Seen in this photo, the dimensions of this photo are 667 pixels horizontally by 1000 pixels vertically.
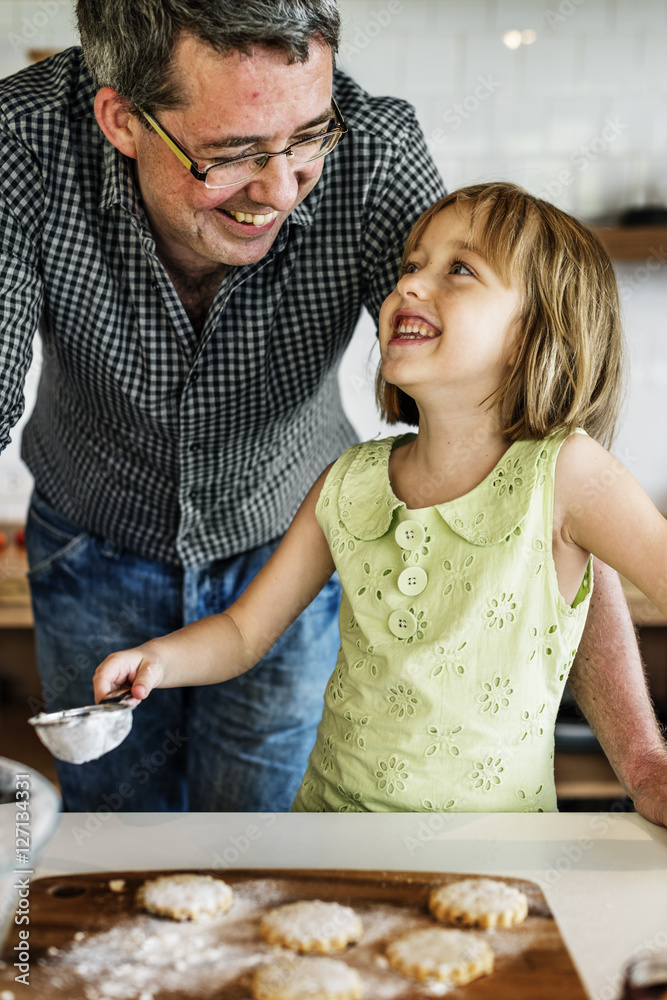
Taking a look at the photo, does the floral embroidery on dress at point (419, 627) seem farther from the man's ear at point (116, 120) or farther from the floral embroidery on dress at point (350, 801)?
the man's ear at point (116, 120)

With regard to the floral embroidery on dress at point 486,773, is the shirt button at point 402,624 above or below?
above

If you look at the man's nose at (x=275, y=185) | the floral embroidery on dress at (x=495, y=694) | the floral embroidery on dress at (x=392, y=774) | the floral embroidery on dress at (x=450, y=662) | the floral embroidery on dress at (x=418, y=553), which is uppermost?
the man's nose at (x=275, y=185)

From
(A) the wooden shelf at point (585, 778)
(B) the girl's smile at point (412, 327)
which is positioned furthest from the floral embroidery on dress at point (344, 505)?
(A) the wooden shelf at point (585, 778)

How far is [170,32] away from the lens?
107cm

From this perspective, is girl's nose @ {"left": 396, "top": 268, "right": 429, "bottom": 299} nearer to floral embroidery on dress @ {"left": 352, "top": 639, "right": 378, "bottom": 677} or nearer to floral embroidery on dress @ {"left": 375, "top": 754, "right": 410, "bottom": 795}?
floral embroidery on dress @ {"left": 352, "top": 639, "right": 378, "bottom": 677}

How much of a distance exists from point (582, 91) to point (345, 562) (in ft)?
6.90

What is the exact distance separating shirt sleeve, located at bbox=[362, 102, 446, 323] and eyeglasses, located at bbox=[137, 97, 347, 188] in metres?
0.19

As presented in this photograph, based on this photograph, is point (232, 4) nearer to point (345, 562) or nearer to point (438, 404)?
point (438, 404)

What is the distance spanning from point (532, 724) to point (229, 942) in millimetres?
484

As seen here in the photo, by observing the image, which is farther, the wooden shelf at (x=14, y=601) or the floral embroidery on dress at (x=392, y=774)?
the wooden shelf at (x=14, y=601)

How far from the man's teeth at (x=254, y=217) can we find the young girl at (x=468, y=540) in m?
0.19

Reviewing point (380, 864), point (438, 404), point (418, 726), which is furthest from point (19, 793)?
point (438, 404)

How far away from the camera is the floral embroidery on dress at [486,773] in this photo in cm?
105

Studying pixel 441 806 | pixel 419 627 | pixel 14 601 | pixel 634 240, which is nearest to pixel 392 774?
pixel 441 806
